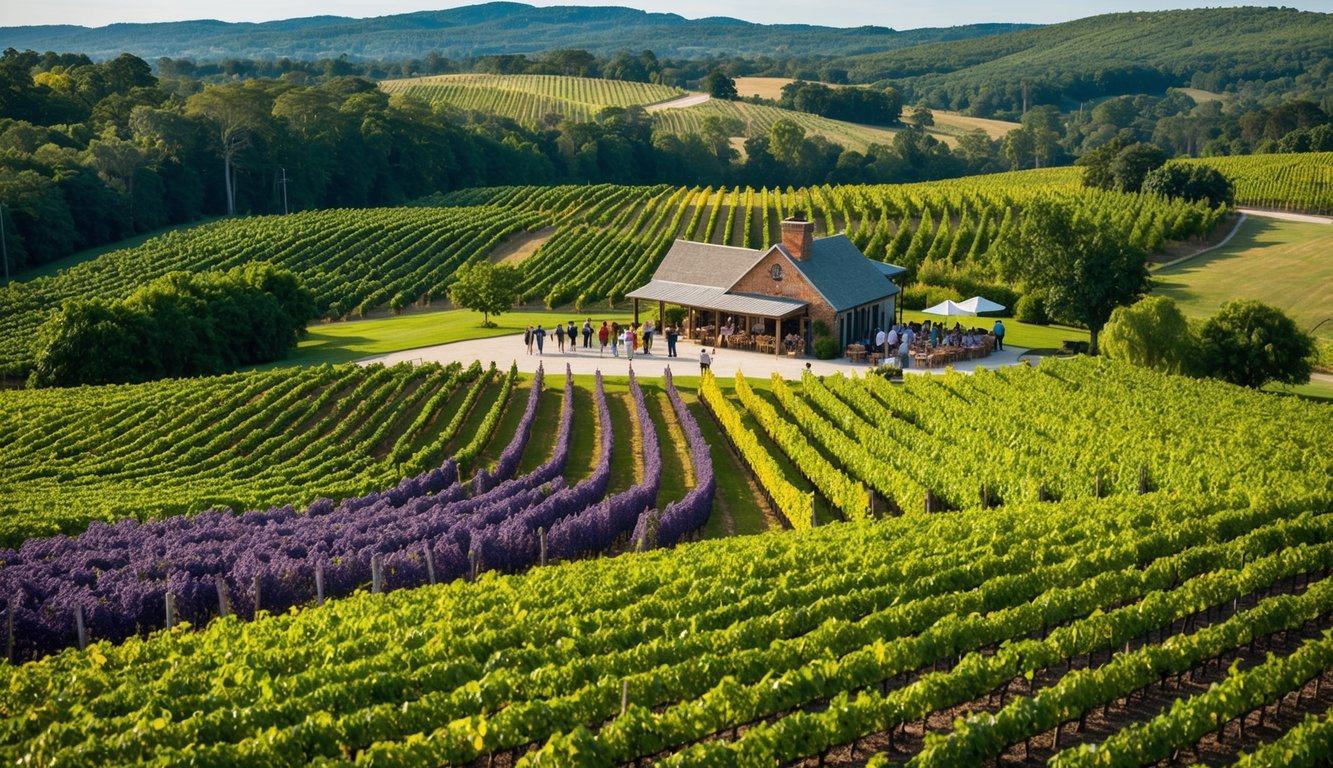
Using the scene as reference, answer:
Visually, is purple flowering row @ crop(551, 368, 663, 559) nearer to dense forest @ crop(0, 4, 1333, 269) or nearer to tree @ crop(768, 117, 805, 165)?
dense forest @ crop(0, 4, 1333, 269)

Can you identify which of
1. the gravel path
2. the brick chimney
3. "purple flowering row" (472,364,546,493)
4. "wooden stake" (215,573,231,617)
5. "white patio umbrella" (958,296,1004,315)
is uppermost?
the gravel path

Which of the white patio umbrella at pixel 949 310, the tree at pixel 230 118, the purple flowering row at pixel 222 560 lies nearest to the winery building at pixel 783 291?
the white patio umbrella at pixel 949 310

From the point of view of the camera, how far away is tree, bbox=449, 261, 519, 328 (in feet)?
174

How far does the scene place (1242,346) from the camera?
39438 mm

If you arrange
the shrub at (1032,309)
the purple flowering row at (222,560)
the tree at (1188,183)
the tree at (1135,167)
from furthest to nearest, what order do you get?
1. the tree at (1135,167)
2. the tree at (1188,183)
3. the shrub at (1032,309)
4. the purple flowering row at (222,560)

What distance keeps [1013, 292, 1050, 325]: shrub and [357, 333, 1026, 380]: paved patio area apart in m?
6.32

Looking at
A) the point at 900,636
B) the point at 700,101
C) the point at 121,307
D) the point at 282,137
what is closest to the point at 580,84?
the point at 700,101

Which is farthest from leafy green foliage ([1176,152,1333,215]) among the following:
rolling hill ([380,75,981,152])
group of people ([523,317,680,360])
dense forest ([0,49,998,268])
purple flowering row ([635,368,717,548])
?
purple flowering row ([635,368,717,548])

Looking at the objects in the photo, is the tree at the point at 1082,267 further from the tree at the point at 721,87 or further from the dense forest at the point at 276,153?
the tree at the point at 721,87

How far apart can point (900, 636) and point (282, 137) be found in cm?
8634

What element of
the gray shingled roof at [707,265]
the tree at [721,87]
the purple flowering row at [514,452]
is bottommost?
the purple flowering row at [514,452]

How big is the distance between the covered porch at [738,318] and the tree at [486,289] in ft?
24.5

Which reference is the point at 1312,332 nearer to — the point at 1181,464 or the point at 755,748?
the point at 1181,464

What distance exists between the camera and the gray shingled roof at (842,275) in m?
45.2
